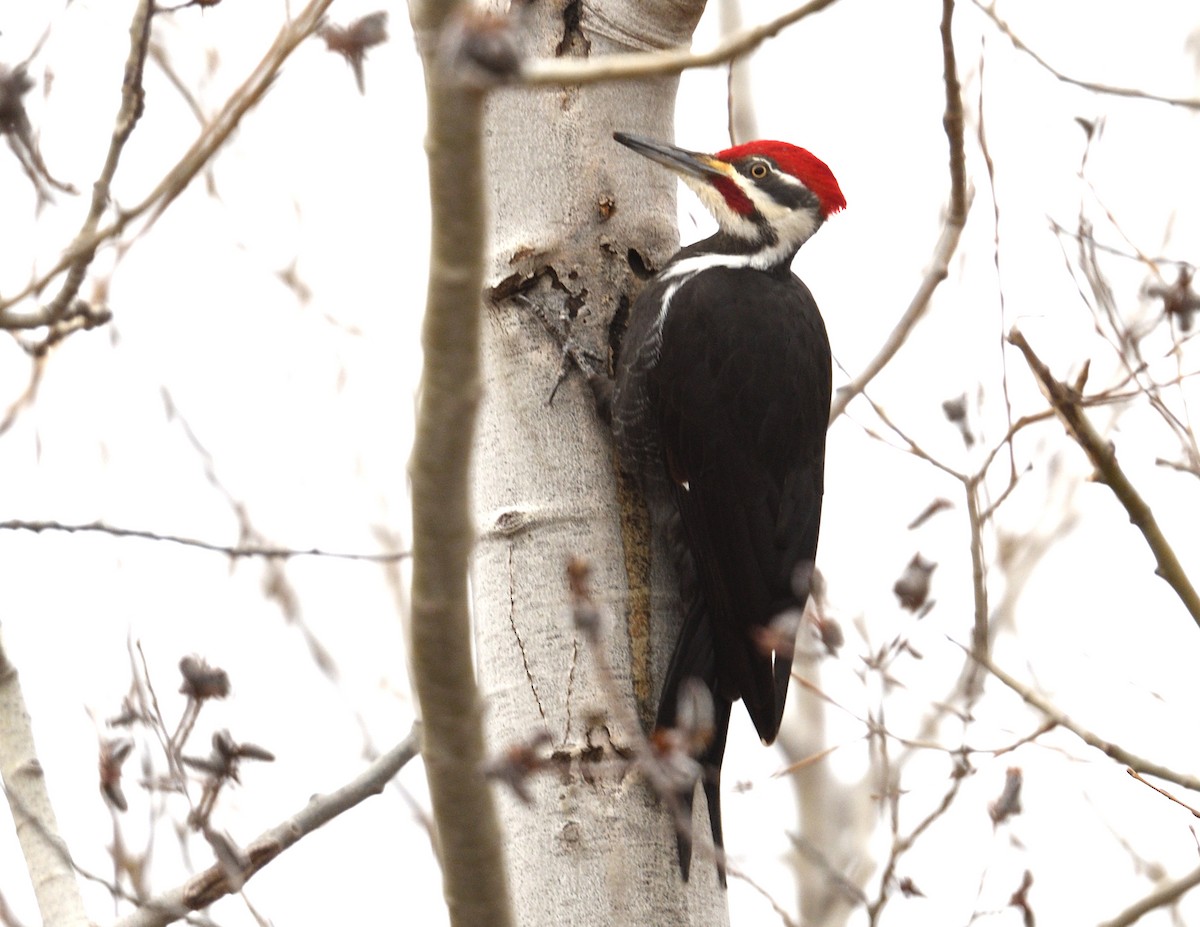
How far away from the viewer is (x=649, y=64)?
1098 mm

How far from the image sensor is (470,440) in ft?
3.93

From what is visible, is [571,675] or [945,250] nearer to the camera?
[571,675]

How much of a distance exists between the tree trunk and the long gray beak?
3cm

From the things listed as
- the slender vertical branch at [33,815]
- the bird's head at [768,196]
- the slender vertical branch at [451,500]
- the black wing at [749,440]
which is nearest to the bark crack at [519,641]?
the black wing at [749,440]

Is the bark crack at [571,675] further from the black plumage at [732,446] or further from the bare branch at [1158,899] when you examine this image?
the bare branch at [1158,899]

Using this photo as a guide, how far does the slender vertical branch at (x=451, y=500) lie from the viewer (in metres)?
1.08

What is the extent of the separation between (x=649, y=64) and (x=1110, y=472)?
1106 millimetres

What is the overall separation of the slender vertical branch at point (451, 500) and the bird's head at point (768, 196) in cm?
212

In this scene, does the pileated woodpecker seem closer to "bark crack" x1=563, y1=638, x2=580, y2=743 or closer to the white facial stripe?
the white facial stripe

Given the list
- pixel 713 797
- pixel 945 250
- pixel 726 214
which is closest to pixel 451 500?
pixel 713 797

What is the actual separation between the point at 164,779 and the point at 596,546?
0.73 metres

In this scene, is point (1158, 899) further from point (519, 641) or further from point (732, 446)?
point (732, 446)

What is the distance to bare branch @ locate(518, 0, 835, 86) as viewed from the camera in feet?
3.52

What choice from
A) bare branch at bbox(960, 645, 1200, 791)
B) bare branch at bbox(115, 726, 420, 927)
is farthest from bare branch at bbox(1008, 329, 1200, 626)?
bare branch at bbox(115, 726, 420, 927)
